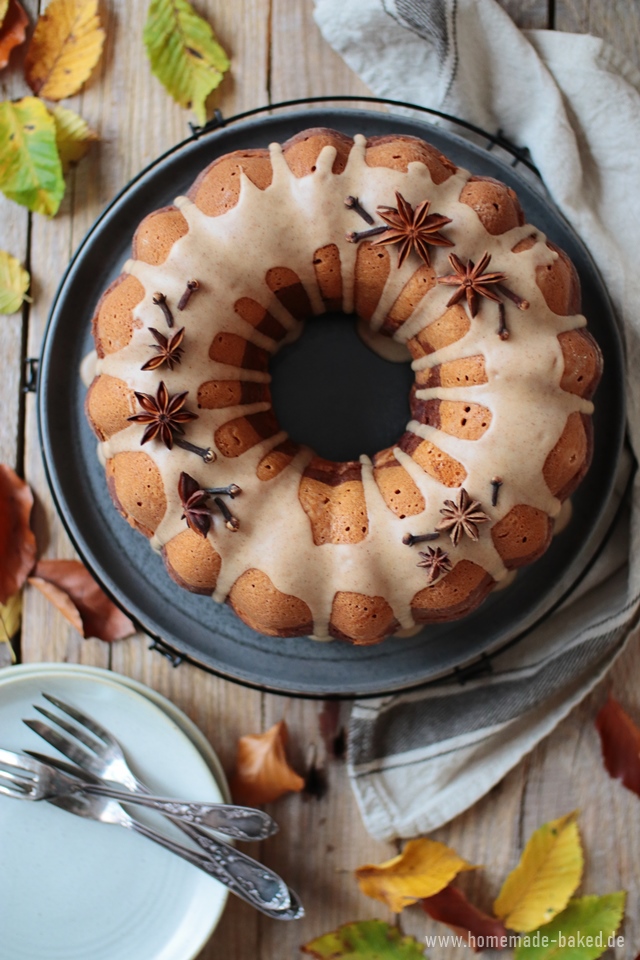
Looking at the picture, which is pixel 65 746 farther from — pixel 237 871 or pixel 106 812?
pixel 237 871

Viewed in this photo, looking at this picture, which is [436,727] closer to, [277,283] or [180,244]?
[277,283]

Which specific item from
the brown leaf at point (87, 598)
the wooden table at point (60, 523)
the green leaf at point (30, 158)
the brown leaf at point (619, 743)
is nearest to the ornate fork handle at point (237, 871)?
the wooden table at point (60, 523)

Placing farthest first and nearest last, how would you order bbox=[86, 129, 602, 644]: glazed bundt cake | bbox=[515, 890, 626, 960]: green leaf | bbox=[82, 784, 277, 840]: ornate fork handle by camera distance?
bbox=[515, 890, 626, 960]: green leaf
bbox=[82, 784, 277, 840]: ornate fork handle
bbox=[86, 129, 602, 644]: glazed bundt cake

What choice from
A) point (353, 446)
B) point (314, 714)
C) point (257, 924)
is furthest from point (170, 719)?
point (353, 446)

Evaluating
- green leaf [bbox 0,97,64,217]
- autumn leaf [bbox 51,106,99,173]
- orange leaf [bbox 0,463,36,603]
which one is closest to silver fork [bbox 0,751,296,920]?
orange leaf [bbox 0,463,36,603]

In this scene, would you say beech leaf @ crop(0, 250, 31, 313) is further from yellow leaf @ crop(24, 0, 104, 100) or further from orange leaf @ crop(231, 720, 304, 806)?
orange leaf @ crop(231, 720, 304, 806)
